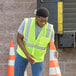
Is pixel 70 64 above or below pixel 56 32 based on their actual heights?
below

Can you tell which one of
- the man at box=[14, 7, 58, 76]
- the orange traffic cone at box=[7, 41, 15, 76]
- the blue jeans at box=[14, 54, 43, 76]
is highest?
the man at box=[14, 7, 58, 76]

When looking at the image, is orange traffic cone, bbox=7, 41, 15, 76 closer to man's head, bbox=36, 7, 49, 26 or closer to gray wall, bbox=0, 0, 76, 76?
gray wall, bbox=0, 0, 76, 76

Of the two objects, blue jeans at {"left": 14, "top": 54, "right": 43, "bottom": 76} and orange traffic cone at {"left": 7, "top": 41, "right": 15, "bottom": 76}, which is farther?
orange traffic cone at {"left": 7, "top": 41, "right": 15, "bottom": 76}

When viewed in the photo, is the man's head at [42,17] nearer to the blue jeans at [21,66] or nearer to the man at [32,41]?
the man at [32,41]

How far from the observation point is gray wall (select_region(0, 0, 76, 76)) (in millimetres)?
6910

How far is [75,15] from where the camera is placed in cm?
697

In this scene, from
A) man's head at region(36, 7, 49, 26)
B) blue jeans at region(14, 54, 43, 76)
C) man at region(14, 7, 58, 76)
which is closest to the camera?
man's head at region(36, 7, 49, 26)

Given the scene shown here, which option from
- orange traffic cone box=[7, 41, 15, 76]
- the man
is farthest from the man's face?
orange traffic cone box=[7, 41, 15, 76]

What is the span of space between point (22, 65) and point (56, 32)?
7.66 feet

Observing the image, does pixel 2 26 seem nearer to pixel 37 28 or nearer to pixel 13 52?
pixel 13 52

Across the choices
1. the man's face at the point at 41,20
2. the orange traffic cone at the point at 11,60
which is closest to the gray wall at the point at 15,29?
the orange traffic cone at the point at 11,60

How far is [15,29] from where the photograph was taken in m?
6.98

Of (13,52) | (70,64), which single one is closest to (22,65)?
(13,52)

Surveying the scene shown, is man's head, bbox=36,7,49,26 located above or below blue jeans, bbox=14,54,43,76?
above
